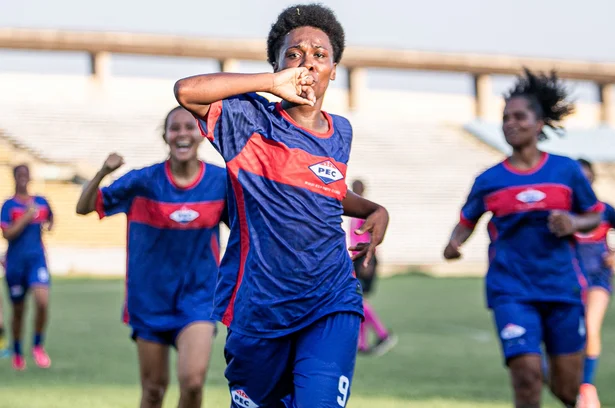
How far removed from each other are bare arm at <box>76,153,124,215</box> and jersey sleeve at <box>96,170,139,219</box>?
0.04 m

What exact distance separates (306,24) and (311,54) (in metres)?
0.22

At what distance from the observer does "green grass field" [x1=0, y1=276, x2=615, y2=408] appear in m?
9.63

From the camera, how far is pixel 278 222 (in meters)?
4.78

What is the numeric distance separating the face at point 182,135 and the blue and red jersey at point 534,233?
1889 millimetres

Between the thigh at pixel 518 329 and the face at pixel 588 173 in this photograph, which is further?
the face at pixel 588 173

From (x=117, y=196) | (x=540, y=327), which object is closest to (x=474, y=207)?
(x=540, y=327)

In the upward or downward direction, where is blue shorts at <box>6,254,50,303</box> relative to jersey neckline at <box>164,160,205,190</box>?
downward

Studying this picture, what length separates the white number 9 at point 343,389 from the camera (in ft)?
15.5

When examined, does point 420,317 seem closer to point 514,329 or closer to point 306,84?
point 514,329

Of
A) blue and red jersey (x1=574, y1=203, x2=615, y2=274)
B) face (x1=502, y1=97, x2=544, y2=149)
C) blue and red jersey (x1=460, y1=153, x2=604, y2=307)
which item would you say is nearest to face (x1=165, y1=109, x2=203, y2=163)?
blue and red jersey (x1=460, y1=153, x2=604, y2=307)

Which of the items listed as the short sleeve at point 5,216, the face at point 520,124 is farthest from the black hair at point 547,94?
the short sleeve at point 5,216

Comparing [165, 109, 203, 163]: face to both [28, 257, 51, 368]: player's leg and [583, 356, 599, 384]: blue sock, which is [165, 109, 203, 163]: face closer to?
[583, 356, 599, 384]: blue sock

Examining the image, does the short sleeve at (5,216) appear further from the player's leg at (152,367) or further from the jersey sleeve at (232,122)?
the jersey sleeve at (232,122)

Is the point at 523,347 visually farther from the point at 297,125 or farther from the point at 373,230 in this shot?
the point at 297,125
